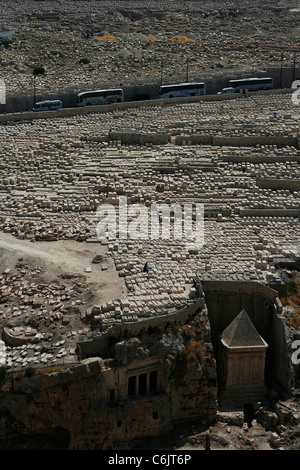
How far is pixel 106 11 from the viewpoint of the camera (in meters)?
64.1

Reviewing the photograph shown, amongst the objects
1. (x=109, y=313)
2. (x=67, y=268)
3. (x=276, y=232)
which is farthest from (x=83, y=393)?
(x=276, y=232)

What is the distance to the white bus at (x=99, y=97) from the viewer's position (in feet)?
147

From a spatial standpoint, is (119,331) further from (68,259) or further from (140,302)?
(68,259)

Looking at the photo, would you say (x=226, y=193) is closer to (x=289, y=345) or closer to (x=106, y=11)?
(x=289, y=345)

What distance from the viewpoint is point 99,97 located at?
45.2 metres

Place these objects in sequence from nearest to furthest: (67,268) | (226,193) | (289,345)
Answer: (289,345) < (67,268) < (226,193)

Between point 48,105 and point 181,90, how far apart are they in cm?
799

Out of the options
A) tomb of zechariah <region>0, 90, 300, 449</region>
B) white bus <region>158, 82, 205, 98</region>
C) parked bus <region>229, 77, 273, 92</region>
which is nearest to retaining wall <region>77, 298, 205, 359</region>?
tomb of zechariah <region>0, 90, 300, 449</region>

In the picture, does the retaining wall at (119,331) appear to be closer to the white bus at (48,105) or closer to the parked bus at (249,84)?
the white bus at (48,105)

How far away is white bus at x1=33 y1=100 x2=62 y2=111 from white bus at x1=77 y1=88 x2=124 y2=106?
1.27m

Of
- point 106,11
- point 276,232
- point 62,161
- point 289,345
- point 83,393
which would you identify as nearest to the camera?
point 83,393

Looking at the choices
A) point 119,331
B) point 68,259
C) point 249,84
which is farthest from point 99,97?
point 119,331

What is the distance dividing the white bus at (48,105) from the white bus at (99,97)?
1.27m

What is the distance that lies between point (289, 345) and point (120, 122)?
807 inches
